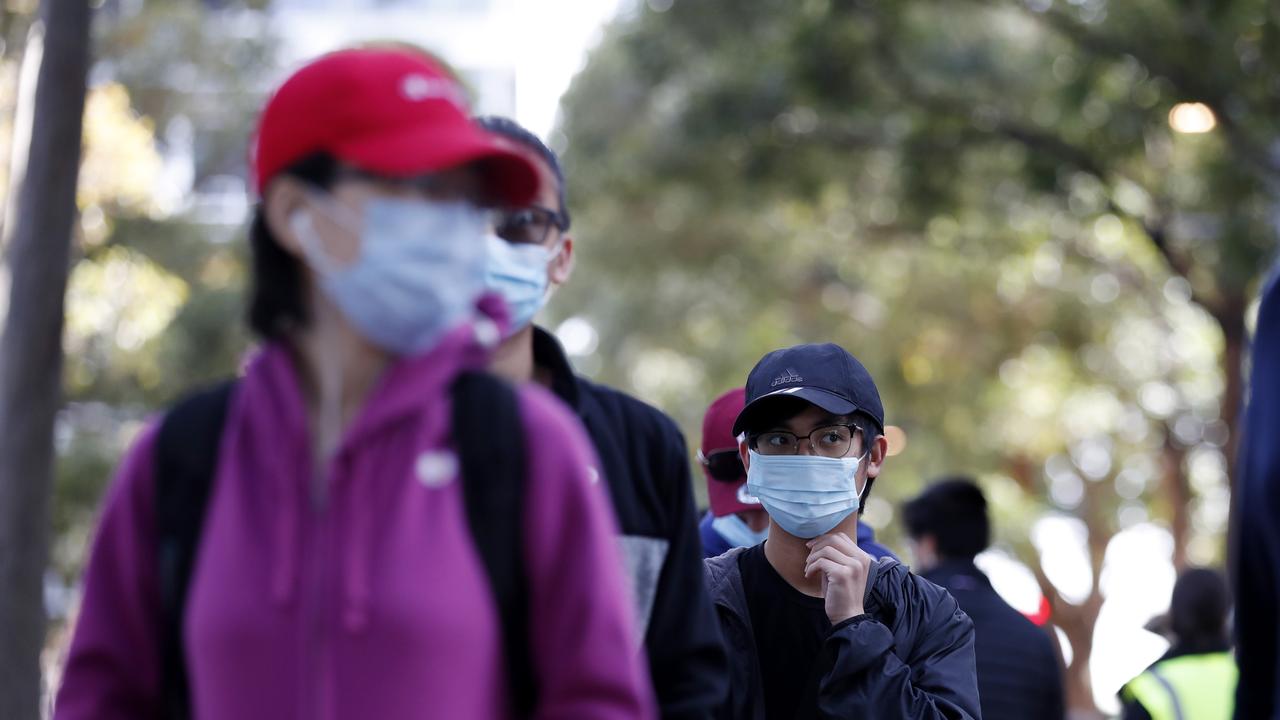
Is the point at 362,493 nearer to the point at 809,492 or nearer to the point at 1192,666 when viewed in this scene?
the point at 809,492

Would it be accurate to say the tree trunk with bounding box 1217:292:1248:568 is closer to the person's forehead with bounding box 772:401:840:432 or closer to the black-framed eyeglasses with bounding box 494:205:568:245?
the person's forehead with bounding box 772:401:840:432

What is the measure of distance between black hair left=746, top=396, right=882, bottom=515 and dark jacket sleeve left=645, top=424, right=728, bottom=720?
46.0 inches

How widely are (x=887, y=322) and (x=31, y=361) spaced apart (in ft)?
49.9

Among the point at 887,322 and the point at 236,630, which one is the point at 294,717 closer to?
the point at 236,630

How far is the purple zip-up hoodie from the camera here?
2.20 meters

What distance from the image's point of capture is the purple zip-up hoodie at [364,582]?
2.20 m

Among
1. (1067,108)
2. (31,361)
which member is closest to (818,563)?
(31,361)

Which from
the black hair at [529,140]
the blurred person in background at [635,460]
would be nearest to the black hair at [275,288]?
the blurred person in background at [635,460]

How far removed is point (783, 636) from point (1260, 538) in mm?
1723

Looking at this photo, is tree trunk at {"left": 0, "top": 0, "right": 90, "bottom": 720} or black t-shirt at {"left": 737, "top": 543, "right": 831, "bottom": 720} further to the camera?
tree trunk at {"left": 0, "top": 0, "right": 90, "bottom": 720}

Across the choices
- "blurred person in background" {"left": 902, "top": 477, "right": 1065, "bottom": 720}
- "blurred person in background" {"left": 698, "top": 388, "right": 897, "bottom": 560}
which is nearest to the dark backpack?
"blurred person in background" {"left": 698, "top": 388, "right": 897, "bottom": 560}

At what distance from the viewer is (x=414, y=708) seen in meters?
2.19

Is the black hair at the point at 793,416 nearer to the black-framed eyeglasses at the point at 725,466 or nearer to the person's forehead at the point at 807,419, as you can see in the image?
the person's forehead at the point at 807,419

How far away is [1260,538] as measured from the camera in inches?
99.8
